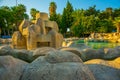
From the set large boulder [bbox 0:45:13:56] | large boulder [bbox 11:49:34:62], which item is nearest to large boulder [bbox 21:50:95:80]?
large boulder [bbox 11:49:34:62]

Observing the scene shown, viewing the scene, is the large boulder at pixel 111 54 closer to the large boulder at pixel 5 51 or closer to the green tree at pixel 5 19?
the large boulder at pixel 5 51

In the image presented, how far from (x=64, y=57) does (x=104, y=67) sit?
76 cm

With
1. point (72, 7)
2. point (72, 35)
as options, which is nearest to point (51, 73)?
point (72, 35)

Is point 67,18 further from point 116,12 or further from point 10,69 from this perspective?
point 10,69

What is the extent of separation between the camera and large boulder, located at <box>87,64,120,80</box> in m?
2.46

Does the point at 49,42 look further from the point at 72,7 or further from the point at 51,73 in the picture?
the point at 72,7

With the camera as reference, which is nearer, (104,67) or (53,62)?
(53,62)

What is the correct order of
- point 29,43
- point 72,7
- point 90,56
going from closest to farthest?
point 90,56, point 29,43, point 72,7

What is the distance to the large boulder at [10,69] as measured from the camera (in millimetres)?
2044

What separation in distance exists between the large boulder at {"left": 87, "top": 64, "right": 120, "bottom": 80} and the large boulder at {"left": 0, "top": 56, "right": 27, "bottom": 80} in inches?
35.0

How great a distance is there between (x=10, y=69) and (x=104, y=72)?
3.73ft

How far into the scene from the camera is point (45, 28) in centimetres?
1179

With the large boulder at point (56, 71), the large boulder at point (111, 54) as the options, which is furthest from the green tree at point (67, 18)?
the large boulder at point (56, 71)

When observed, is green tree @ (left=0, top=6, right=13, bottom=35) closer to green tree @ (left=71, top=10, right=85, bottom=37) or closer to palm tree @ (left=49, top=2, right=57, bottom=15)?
green tree @ (left=71, top=10, right=85, bottom=37)
